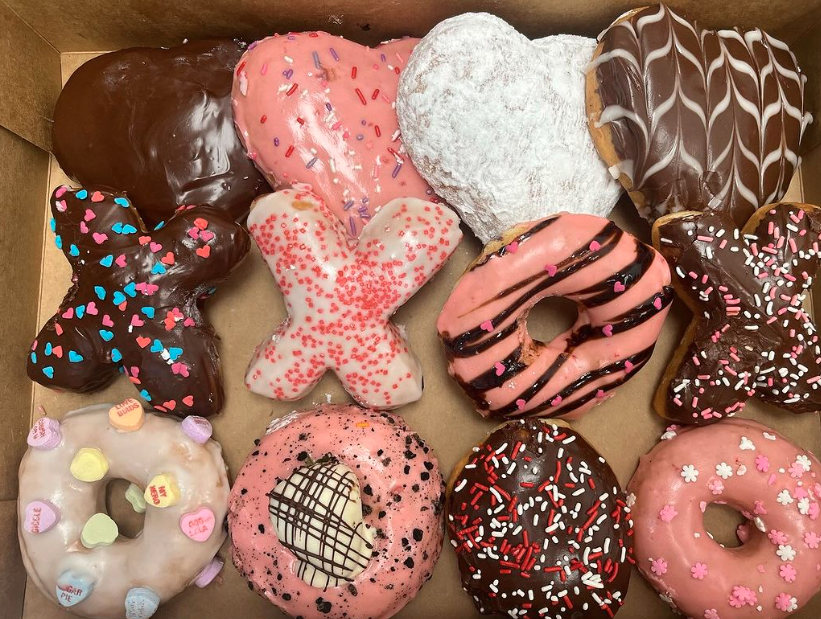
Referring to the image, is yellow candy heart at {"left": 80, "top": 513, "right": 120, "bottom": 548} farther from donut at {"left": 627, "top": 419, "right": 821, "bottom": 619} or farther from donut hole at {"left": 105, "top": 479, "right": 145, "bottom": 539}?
donut at {"left": 627, "top": 419, "right": 821, "bottom": 619}

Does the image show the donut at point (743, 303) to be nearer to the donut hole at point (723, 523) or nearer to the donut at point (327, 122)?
the donut hole at point (723, 523)

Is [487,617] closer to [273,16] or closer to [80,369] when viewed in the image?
[80,369]

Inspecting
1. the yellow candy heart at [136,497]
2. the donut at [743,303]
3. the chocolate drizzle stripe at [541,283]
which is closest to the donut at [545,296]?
the chocolate drizzle stripe at [541,283]

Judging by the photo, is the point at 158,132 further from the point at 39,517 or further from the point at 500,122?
the point at 39,517

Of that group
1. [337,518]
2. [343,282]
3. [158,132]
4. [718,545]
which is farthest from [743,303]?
[158,132]

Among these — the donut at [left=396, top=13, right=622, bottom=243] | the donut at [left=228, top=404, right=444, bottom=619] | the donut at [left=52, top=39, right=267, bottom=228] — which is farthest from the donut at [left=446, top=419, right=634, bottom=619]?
the donut at [left=52, top=39, right=267, bottom=228]

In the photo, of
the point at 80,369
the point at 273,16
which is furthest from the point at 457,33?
the point at 80,369
